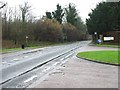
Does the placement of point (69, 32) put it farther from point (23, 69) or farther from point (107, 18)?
point (23, 69)

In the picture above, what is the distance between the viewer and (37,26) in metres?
83.9

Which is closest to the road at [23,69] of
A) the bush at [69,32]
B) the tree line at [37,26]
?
the tree line at [37,26]

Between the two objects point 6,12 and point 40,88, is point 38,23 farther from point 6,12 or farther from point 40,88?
point 40,88

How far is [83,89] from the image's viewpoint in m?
9.64

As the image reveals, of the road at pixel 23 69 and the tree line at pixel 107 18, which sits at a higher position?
the tree line at pixel 107 18

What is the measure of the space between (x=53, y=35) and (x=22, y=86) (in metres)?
79.7

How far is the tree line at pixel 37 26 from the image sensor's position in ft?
224

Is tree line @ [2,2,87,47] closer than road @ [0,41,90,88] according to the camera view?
No

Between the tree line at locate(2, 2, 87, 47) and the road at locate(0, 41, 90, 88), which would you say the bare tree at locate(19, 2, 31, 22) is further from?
the road at locate(0, 41, 90, 88)

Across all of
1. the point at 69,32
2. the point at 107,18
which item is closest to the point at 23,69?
the point at 107,18

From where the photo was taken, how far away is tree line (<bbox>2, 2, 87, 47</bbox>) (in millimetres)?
68375

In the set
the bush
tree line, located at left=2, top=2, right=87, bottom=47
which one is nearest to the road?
tree line, located at left=2, top=2, right=87, bottom=47

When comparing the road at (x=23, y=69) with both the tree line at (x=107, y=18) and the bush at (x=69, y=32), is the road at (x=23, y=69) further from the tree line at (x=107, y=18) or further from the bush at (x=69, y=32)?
the bush at (x=69, y=32)

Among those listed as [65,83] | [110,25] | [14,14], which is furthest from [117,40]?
[65,83]
